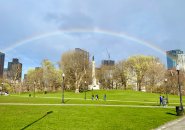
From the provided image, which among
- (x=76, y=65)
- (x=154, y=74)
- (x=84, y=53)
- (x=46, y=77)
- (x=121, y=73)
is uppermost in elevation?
(x=84, y=53)

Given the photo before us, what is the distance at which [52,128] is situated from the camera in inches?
646

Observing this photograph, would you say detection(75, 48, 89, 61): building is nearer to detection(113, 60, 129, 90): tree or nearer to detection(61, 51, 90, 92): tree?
detection(61, 51, 90, 92): tree

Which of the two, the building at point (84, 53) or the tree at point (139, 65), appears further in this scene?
the tree at point (139, 65)

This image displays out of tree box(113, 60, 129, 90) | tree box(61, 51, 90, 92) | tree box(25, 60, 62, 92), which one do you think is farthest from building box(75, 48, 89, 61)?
tree box(113, 60, 129, 90)

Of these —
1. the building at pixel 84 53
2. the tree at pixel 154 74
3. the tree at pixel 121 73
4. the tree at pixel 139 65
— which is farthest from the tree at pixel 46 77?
the tree at pixel 154 74

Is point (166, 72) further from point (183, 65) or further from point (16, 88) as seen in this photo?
point (16, 88)

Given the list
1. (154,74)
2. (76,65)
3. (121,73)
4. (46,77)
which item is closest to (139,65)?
(154,74)

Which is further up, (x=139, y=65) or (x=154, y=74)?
(x=139, y=65)

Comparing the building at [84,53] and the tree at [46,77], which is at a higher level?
Result: the building at [84,53]

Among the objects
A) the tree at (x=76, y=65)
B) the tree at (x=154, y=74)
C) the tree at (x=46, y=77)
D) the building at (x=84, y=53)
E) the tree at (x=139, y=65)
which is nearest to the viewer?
the tree at (x=76, y=65)

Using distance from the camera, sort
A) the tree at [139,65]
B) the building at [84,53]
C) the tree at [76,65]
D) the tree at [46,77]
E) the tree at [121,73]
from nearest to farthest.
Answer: the tree at [76,65] < the building at [84,53] < the tree at [139,65] < the tree at [46,77] < the tree at [121,73]

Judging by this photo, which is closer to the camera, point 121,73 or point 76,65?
point 76,65

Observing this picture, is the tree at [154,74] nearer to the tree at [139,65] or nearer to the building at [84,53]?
the tree at [139,65]

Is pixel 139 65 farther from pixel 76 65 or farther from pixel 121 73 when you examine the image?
pixel 76 65
